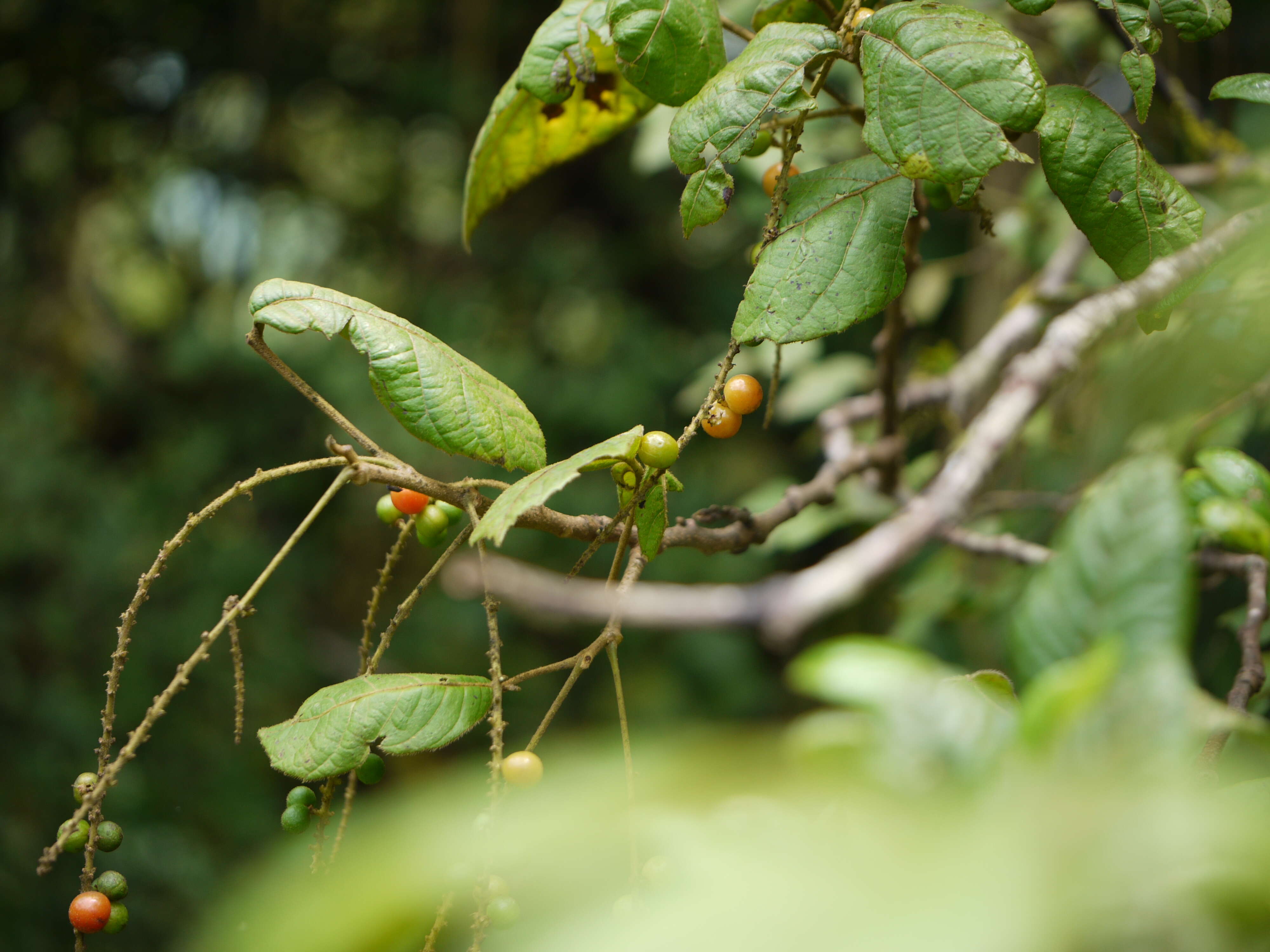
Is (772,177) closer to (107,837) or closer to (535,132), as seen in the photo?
(535,132)

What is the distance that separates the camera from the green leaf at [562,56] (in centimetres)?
49

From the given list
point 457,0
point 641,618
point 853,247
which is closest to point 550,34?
point 853,247

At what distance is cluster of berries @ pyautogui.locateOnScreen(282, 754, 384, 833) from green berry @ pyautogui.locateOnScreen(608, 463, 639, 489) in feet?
0.72

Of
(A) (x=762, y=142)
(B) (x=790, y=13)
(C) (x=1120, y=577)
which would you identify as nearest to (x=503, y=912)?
(C) (x=1120, y=577)

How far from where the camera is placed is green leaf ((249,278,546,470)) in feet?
Result: 1.36

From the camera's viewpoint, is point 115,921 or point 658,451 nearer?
point 658,451

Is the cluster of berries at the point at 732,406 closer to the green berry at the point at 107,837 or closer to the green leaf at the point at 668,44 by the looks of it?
the green leaf at the point at 668,44

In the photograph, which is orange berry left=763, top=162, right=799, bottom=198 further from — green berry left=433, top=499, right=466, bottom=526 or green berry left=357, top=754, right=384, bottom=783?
green berry left=357, top=754, right=384, bottom=783

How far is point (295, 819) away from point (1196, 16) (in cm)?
65

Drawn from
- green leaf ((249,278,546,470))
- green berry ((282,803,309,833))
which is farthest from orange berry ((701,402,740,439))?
green berry ((282,803,309,833))

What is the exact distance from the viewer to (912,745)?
0.22m

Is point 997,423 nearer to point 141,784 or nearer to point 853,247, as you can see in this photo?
point 853,247

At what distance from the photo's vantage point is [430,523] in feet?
1.65

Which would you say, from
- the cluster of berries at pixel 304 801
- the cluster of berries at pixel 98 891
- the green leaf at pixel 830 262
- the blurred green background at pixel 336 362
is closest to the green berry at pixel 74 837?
the cluster of berries at pixel 98 891
